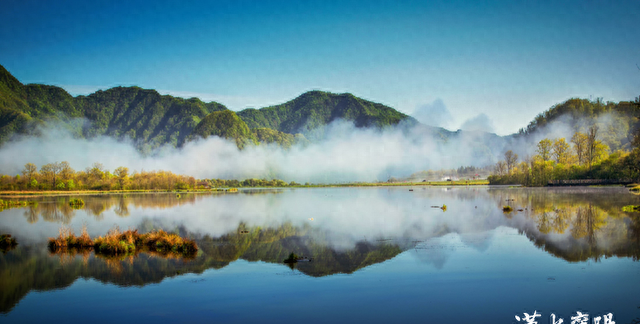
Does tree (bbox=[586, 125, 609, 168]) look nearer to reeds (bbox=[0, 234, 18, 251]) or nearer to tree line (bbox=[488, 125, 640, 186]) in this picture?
tree line (bbox=[488, 125, 640, 186])

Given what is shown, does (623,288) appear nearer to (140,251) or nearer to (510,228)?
(510,228)

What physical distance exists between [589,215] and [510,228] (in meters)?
12.1

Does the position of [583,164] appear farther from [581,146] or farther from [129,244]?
[129,244]

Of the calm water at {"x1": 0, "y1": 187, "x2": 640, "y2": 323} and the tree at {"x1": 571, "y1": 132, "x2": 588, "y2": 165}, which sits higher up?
the tree at {"x1": 571, "y1": 132, "x2": 588, "y2": 165}

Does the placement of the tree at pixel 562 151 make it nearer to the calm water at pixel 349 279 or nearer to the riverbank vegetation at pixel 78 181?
the calm water at pixel 349 279

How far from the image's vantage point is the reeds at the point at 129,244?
23.6 metres

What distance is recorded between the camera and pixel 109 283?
16.6 m

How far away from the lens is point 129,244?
78.9ft

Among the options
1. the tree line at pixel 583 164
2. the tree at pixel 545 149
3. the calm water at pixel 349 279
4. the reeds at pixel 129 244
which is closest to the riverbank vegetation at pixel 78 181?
the reeds at pixel 129 244

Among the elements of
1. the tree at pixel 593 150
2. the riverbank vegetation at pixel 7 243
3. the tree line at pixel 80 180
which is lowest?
the riverbank vegetation at pixel 7 243

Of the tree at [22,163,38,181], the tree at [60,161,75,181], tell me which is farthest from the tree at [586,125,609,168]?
the tree at [22,163,38,181]

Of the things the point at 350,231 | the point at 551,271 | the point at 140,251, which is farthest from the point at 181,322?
the point at 350,231

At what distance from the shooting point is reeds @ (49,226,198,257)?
77.3ft

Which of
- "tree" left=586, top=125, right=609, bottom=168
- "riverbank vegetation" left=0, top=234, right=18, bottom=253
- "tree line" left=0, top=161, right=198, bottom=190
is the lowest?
"riverbank vegetation" left=0, top=234, right=18, bottom=253
